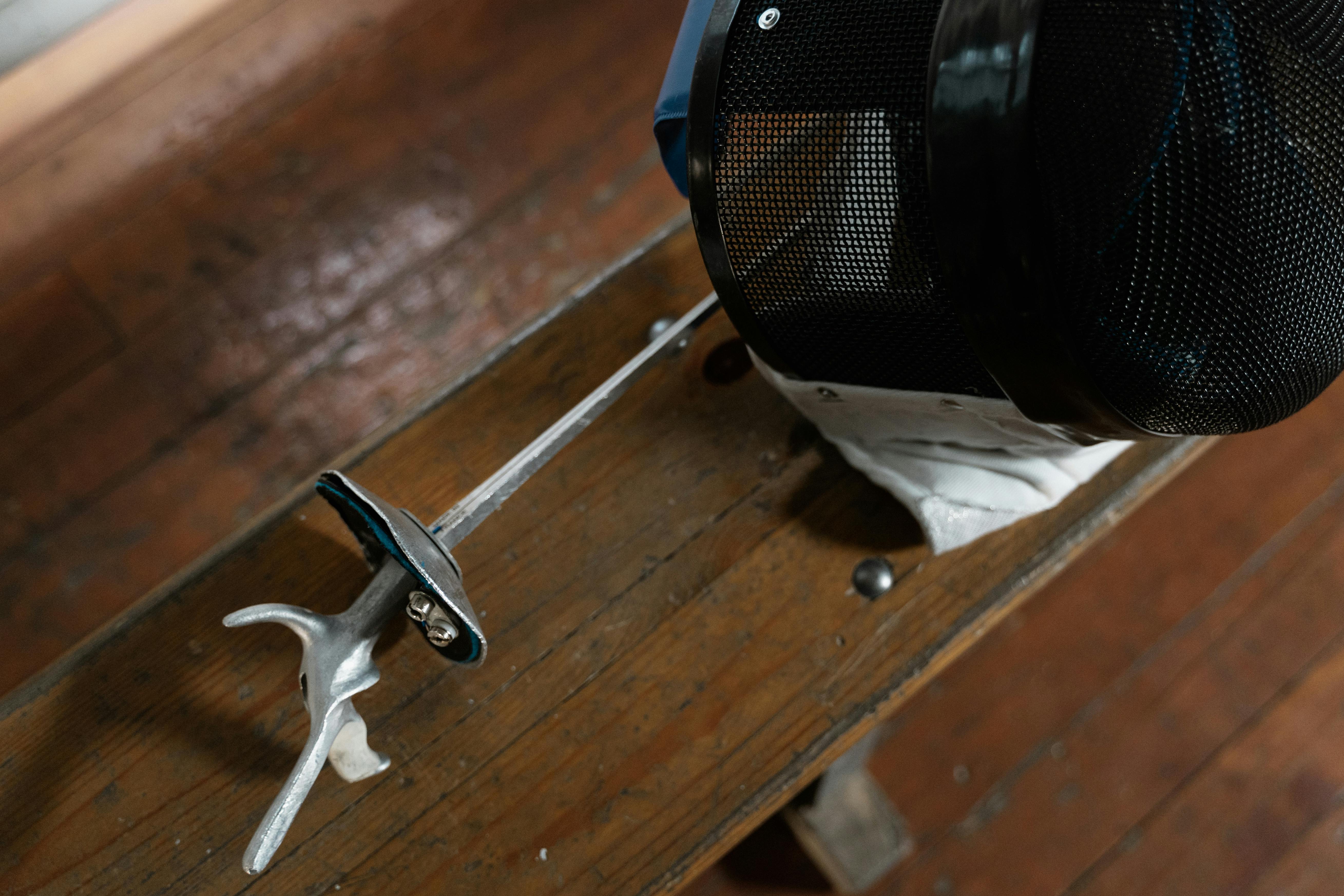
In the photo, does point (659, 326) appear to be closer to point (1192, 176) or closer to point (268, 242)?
point (1192, 176)

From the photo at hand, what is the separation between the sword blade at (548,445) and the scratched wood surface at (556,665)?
0.07 metres

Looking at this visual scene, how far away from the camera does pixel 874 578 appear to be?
86cm

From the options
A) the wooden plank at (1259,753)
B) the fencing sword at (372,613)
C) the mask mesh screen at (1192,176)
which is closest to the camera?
the mask mesh screen at (1192,176)

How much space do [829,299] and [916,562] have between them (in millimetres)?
307

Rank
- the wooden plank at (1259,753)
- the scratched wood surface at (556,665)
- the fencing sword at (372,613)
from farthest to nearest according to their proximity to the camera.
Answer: the wooden plank at (1259,753) → the scratched wood surface at (556,665) → the fencing sword at (372,613)

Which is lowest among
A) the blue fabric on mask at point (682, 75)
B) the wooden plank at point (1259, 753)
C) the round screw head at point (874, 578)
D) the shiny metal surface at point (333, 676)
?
the wooden plank at point (1259, 753)

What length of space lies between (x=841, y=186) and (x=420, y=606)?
0.42 metres

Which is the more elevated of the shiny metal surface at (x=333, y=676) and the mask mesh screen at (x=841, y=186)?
the mask mesh screen at (x=841, y=186)

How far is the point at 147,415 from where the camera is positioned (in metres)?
1.40

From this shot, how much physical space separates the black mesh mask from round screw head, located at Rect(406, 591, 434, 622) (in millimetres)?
334

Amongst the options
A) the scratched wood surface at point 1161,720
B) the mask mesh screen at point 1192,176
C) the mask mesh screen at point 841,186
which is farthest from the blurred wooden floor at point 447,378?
the mask mesh screen at point 1192,176

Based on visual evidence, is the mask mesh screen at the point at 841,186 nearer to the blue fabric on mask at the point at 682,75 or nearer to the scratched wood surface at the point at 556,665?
the blue fabric on mask at the point at 682,75

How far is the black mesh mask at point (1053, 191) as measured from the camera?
524 mm

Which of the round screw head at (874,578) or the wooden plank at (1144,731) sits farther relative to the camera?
the wooden plank at (1144,731)
